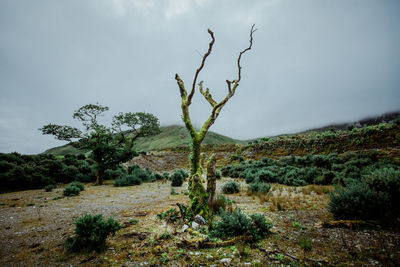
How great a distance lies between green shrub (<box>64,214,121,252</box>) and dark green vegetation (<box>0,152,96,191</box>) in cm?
1170

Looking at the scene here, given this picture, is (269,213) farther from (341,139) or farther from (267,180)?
(341,139)

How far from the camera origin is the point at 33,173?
12.7 m

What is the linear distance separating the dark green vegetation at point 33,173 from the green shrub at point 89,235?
1170 cm

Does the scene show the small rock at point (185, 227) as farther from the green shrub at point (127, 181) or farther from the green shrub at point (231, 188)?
the green shrub at point (127, 181)

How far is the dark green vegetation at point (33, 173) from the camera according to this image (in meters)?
11.5

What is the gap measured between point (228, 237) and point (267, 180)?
1098cm

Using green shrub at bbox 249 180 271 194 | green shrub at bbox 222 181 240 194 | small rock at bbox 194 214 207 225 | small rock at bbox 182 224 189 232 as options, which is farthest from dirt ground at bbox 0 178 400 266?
green shrub at bbox 222 181 240 194

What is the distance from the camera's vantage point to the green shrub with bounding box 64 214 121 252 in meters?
3.49

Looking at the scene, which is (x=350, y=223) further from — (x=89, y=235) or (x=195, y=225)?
(x=89, y=235)

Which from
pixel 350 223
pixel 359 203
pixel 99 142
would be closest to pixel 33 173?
pixel 99 142

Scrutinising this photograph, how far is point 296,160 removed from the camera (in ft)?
55.7

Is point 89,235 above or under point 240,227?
above

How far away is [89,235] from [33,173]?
14.0 m

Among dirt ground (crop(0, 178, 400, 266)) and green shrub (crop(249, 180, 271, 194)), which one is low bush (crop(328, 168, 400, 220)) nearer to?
dirt ground (crop(0, 178, 400, 266))
